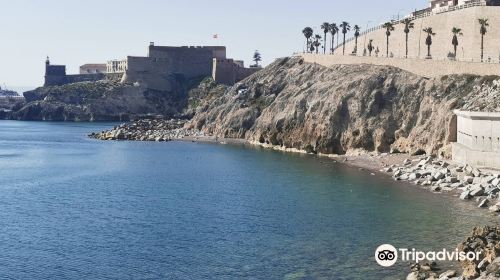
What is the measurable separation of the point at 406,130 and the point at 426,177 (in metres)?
24.9

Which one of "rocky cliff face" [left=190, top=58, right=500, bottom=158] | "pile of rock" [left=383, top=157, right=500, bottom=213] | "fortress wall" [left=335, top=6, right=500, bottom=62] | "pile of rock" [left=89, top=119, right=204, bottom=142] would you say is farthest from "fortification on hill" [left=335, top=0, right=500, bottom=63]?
"pile of rock" [left=89, top=119, right=204, bottom=142]

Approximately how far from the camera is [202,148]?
135125 mm

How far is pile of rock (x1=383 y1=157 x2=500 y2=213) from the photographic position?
71188 mm

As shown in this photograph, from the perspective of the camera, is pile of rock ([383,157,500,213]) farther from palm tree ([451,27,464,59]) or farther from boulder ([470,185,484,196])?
palm tree ([451,27,464,59])

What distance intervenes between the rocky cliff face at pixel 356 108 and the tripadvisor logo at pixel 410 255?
4205 centimetres

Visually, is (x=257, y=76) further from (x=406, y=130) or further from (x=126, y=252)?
(x=126, y=252)

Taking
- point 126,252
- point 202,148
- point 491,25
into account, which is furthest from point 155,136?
point 126,252

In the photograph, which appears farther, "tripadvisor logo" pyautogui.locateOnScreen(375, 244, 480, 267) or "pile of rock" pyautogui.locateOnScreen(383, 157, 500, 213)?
"pile of rock" pyautogui.locateOnScreen(383, 157, 500, 213)

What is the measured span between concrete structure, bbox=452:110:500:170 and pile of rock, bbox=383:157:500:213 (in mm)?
1857

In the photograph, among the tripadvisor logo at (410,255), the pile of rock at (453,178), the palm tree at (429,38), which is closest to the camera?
the tripadvisor logo at (410,255)

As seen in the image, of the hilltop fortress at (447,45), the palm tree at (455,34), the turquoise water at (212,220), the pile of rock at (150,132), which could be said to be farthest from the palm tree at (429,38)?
the pile of rock at (150,132)

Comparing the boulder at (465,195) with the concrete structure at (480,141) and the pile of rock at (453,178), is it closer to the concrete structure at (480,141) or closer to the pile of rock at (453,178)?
the pile of rock at (453,178)

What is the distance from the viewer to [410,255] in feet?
166

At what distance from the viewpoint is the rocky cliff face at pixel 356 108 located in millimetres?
101656
